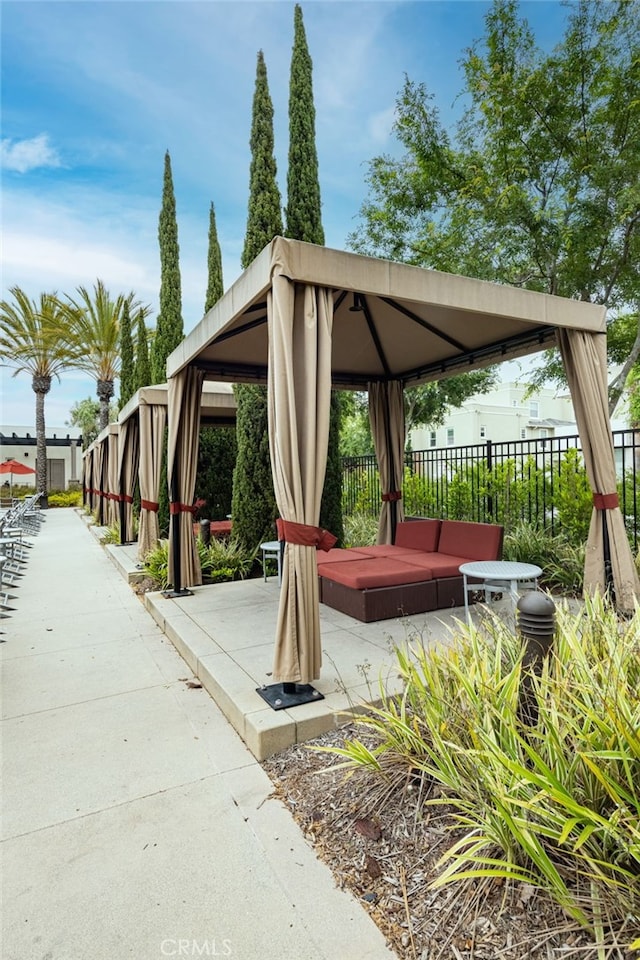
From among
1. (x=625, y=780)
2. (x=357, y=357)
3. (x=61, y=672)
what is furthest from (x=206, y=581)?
(x=625, y=780)

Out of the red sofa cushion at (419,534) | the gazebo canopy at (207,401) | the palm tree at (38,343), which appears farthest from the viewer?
the palm tree at (38,343)

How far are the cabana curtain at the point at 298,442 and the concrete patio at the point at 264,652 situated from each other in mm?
243

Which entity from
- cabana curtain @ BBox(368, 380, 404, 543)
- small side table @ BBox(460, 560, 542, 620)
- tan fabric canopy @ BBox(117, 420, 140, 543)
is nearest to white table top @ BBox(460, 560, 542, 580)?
small side table @ BBox(460, 560, 542, 620)

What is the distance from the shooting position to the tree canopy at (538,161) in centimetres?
735

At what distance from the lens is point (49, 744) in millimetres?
2916

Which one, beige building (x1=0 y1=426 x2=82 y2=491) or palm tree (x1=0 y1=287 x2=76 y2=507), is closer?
palm tree (x1=0 y1=287 x2=76 y2=507)

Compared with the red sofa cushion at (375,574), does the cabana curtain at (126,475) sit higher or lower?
higher

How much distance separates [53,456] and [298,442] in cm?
3697

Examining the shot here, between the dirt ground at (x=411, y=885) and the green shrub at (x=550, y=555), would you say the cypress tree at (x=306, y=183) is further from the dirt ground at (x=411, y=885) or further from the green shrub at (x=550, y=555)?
the dirt ground at (x=411, y=885)

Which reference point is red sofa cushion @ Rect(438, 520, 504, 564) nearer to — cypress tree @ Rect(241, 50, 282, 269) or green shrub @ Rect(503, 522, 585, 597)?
green shrub @ Rect(503, 522, 585, 597)

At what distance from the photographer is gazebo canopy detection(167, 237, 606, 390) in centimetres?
314

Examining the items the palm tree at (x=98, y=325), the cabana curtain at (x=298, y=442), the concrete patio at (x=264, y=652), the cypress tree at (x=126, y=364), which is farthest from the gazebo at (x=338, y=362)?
the palm tree at (x=98, y=325)

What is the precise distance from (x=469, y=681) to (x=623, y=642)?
0.71 m

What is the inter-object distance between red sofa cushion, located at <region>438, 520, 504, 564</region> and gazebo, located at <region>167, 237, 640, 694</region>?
33.9 inches
